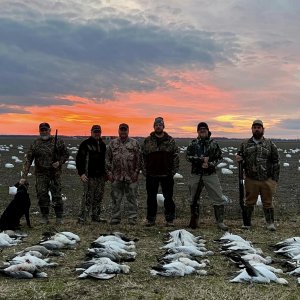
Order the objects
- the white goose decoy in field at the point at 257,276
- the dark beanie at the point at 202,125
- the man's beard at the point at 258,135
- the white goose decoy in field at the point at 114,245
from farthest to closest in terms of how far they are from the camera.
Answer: the dark beanie at the point at 202,125 < the man's beard at the point at 258,135 < the white goose decoy in field at the point at 114,245 < the white goose decoy in field at the point at 257,276

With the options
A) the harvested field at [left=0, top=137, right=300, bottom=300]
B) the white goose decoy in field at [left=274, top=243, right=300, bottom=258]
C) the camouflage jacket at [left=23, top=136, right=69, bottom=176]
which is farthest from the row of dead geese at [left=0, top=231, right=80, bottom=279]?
the white goose decoy in field at [left=274, top=243, right=300, bottom=258]

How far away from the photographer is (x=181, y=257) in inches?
293

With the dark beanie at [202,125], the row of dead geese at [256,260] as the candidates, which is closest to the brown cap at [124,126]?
the dark beanie at [202,125]

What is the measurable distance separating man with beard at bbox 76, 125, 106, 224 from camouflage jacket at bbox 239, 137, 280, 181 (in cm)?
346

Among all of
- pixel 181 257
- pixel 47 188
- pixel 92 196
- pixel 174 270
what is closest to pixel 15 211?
pixel 47 188

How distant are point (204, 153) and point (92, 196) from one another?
9.50 ft

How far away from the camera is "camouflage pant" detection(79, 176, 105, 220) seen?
433 inches

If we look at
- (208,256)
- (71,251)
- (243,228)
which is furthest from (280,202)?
(71,251)

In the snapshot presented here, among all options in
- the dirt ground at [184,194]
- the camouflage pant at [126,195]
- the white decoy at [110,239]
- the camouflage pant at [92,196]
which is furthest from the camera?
the dirt ground at [184,194]

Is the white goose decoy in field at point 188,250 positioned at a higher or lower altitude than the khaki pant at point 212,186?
lower

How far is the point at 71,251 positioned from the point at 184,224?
3642 millimetres

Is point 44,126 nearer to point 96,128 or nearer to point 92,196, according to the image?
point 96,128

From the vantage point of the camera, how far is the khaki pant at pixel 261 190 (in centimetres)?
1043

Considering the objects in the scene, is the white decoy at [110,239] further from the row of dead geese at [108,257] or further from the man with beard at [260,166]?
the man with beard at [260,166]
